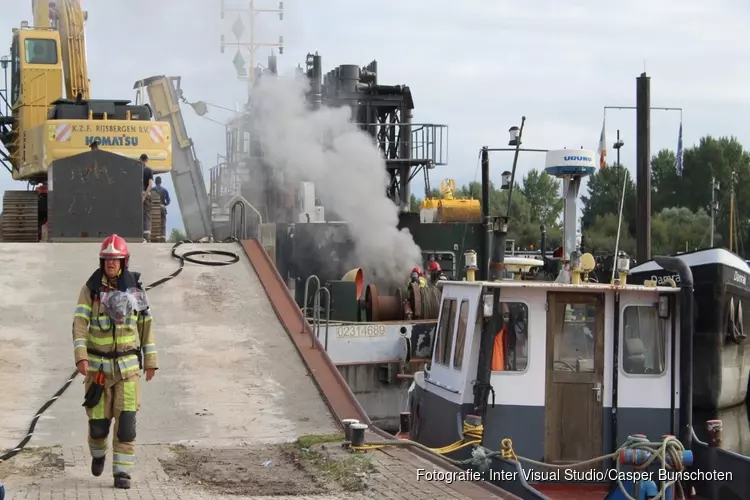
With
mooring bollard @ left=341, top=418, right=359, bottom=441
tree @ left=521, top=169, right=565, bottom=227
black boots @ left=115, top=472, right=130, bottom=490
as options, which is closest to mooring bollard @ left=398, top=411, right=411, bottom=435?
mooring bollard @ left=341, top=418, right=359, bottom=441

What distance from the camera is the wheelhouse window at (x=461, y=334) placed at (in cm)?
1032

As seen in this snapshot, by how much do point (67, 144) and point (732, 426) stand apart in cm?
1201

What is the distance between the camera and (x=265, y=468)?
27.1 ft

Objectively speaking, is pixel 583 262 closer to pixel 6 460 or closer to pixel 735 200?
pixel 6 460

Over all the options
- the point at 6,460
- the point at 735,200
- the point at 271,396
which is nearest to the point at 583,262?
the point at 271,396

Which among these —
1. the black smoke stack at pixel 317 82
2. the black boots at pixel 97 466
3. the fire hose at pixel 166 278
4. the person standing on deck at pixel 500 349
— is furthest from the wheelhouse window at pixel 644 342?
the black smoke stack at pixel 317 82

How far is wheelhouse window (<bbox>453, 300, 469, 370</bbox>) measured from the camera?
33.9 feet

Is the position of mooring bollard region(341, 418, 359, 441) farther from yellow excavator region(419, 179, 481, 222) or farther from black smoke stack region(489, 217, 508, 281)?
yellow excavator region(419, 179, 481, 222)

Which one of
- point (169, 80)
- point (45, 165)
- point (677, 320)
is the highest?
point (169, 80)

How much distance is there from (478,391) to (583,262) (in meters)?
1.53

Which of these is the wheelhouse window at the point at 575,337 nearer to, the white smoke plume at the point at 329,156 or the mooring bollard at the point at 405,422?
the mooring bollard at the point at 405,422

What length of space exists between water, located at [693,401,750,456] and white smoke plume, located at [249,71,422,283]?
32.4ft

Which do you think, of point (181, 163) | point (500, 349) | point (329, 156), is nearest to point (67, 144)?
point (181, 163)

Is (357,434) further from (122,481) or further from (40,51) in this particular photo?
(40,51)
